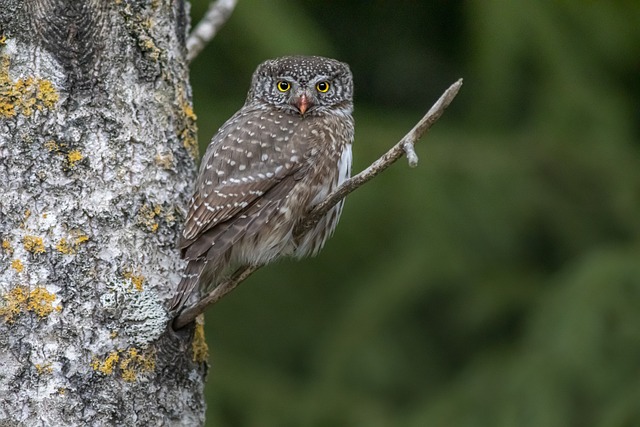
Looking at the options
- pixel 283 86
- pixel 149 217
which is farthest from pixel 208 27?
pixel 149 217

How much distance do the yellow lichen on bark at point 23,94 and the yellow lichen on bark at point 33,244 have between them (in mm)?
387

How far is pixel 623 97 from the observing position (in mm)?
6426

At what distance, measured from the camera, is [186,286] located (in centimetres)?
361

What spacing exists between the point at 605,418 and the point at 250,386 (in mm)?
1889

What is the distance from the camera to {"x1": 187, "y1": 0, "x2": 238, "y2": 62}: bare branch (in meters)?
4.41

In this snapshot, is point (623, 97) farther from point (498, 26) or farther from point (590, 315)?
point (590, 315)

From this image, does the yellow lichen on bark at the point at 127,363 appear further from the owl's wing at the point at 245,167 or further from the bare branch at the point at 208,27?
the bare branch at the point at 208,27

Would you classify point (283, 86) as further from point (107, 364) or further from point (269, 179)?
point (107, 364)

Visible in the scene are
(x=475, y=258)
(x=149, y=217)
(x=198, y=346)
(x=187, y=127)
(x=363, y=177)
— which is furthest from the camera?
(x=475, y=258)

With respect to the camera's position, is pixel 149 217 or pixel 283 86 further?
pixel 283 86

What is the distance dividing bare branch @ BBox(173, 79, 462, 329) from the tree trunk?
132mm

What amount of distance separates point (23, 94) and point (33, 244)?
471 millimetres

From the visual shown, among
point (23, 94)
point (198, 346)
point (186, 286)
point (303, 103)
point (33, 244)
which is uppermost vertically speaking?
point (23, 94)

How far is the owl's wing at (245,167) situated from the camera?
389cm
